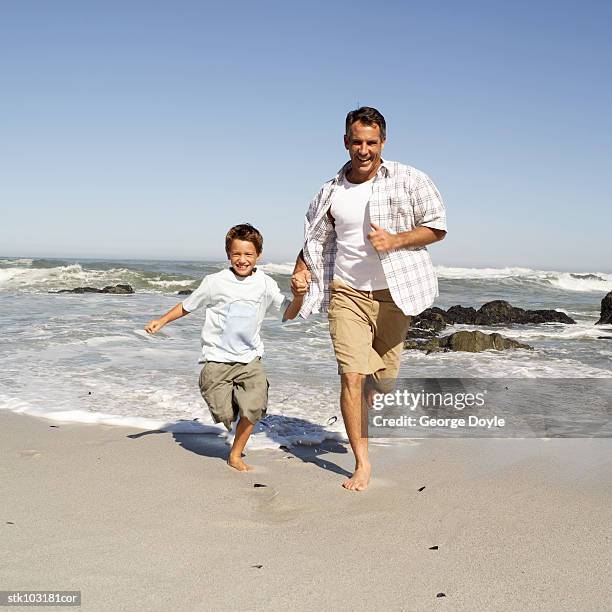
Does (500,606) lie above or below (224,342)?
below

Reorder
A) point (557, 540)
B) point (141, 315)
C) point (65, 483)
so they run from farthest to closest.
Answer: point (141, 315), point (65, 483), point (557, 540)

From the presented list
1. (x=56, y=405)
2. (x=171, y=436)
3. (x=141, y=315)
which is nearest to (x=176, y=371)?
(x=56, y=405)

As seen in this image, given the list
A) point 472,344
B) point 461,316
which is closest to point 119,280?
point 461,316

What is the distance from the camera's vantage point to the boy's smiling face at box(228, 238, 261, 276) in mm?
4258

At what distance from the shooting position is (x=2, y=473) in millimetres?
3904

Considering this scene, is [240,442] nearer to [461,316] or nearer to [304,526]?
[304,526]

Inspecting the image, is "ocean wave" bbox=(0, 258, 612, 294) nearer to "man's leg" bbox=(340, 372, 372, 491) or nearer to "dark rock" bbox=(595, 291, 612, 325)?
"dark rock" bbox=(595, 291, 612, 325)

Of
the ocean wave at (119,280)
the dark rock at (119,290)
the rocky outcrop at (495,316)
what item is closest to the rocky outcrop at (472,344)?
the rocky outcrop at (495,316)

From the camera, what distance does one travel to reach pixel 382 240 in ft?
12.5

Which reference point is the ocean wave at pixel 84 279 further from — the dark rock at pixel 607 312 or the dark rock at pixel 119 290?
the dark rock at pixel 607 312

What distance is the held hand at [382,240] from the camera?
380 cm

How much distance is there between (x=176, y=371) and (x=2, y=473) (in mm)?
3663

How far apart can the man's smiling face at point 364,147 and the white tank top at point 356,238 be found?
0.31ft

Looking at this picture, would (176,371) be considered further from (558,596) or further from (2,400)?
(558,596)
